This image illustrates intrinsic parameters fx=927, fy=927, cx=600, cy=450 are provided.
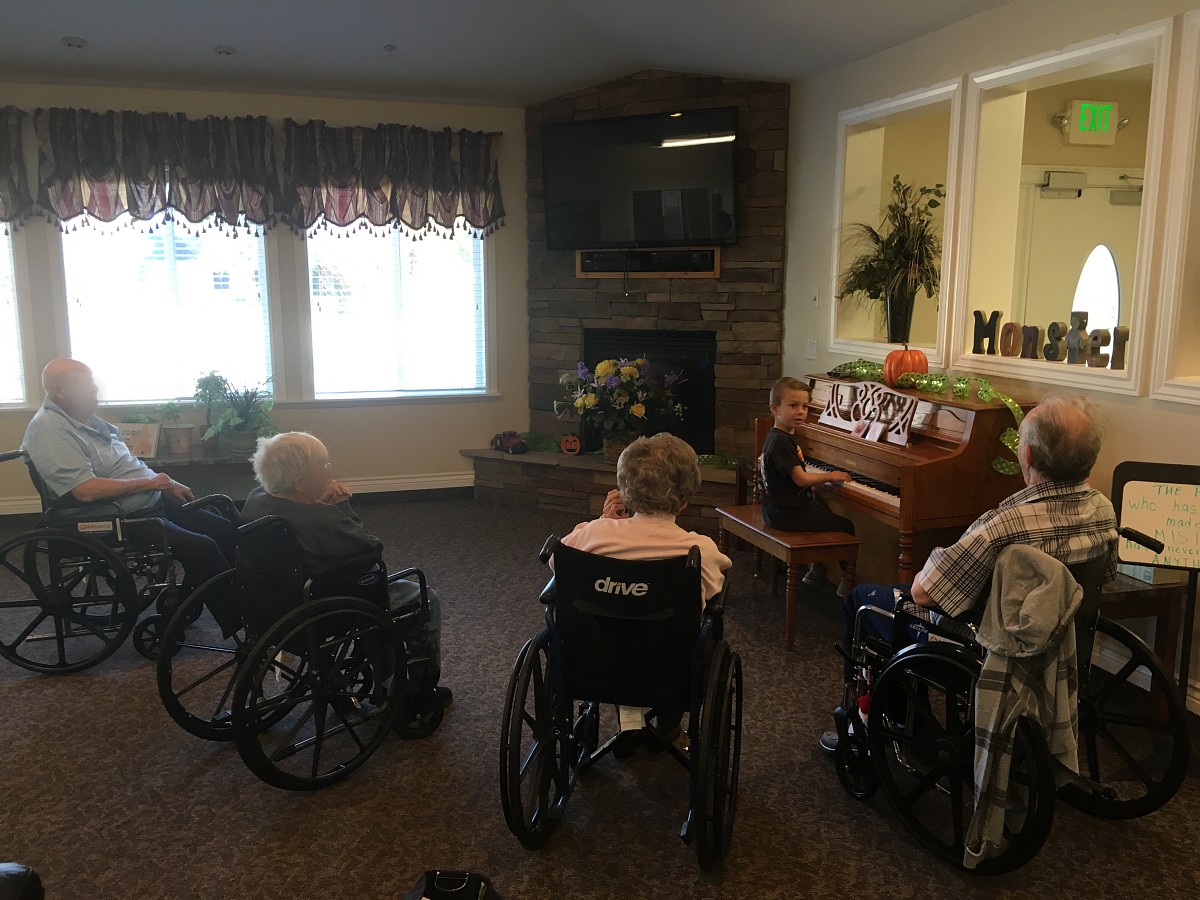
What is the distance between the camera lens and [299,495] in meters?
2.64

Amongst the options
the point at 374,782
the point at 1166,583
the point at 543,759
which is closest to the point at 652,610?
the point at 543,759

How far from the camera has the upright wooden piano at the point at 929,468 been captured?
10.7 ft

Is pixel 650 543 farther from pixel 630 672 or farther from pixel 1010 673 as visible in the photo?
pixel 1010 673

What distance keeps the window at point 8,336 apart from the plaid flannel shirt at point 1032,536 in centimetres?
522

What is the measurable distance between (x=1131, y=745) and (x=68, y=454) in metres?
3.64

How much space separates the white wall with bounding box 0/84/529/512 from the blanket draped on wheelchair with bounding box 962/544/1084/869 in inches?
174

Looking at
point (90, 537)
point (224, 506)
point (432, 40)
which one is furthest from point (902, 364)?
point (90, 537)

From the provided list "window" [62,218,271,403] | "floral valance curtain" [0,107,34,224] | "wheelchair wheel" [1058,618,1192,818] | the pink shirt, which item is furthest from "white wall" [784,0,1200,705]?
"floral valance curtain" [0,107,34,224]

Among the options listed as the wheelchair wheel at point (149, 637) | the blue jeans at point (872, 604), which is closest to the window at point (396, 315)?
the wheelchair wheel at point (149, 637)

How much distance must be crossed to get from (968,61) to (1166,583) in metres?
2.17

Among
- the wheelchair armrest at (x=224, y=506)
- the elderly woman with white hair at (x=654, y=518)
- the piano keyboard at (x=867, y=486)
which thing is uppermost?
the elderly woman with white hair at (x=654, y=518)

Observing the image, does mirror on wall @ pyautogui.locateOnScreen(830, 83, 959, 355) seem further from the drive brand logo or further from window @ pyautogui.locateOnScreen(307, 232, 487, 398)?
the drive brand logo

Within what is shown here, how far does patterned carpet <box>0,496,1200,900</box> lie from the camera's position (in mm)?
2139

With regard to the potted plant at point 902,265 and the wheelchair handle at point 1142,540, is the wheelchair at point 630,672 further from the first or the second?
the potted plant at point 902,265
